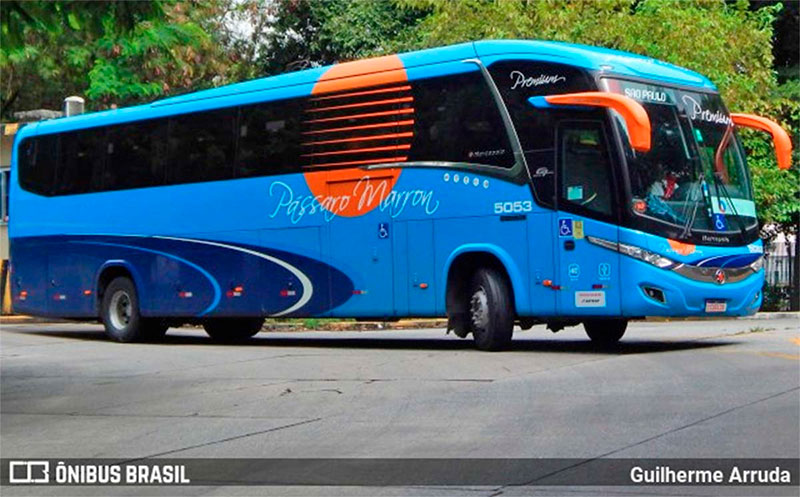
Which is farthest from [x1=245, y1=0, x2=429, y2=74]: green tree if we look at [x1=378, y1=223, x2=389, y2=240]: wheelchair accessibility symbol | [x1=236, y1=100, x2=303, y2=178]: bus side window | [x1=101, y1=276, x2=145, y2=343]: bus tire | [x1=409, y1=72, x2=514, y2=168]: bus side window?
[x1=409, y1=72, x2=514, y2=168]: bus side window

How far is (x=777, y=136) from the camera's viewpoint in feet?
58.5

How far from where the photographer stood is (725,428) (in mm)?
10180

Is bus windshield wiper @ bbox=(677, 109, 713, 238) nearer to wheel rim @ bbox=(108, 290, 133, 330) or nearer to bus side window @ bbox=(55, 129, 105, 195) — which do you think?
wheel rim @ bbox=(108, 290, 133, 330)

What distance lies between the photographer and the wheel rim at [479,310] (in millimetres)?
16969

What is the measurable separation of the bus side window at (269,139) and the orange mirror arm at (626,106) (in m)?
4.57

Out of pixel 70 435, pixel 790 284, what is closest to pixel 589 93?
pixel 70 435

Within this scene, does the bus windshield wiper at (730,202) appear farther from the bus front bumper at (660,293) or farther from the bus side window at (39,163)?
the bus side window at (39,163)

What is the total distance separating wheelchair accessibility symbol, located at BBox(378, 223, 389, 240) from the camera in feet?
60.4

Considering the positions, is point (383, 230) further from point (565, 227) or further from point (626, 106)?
point (626, 106)

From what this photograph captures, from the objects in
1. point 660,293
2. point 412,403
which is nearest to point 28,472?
point 412,403

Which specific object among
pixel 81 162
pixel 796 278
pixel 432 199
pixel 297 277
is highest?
pixel 81 162

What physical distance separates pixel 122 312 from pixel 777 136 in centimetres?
1066

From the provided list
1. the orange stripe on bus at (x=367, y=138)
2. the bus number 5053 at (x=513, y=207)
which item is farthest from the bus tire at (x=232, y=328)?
the bus number 5053 at (x=513, y=207)

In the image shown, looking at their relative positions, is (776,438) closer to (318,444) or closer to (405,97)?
(318,444)
